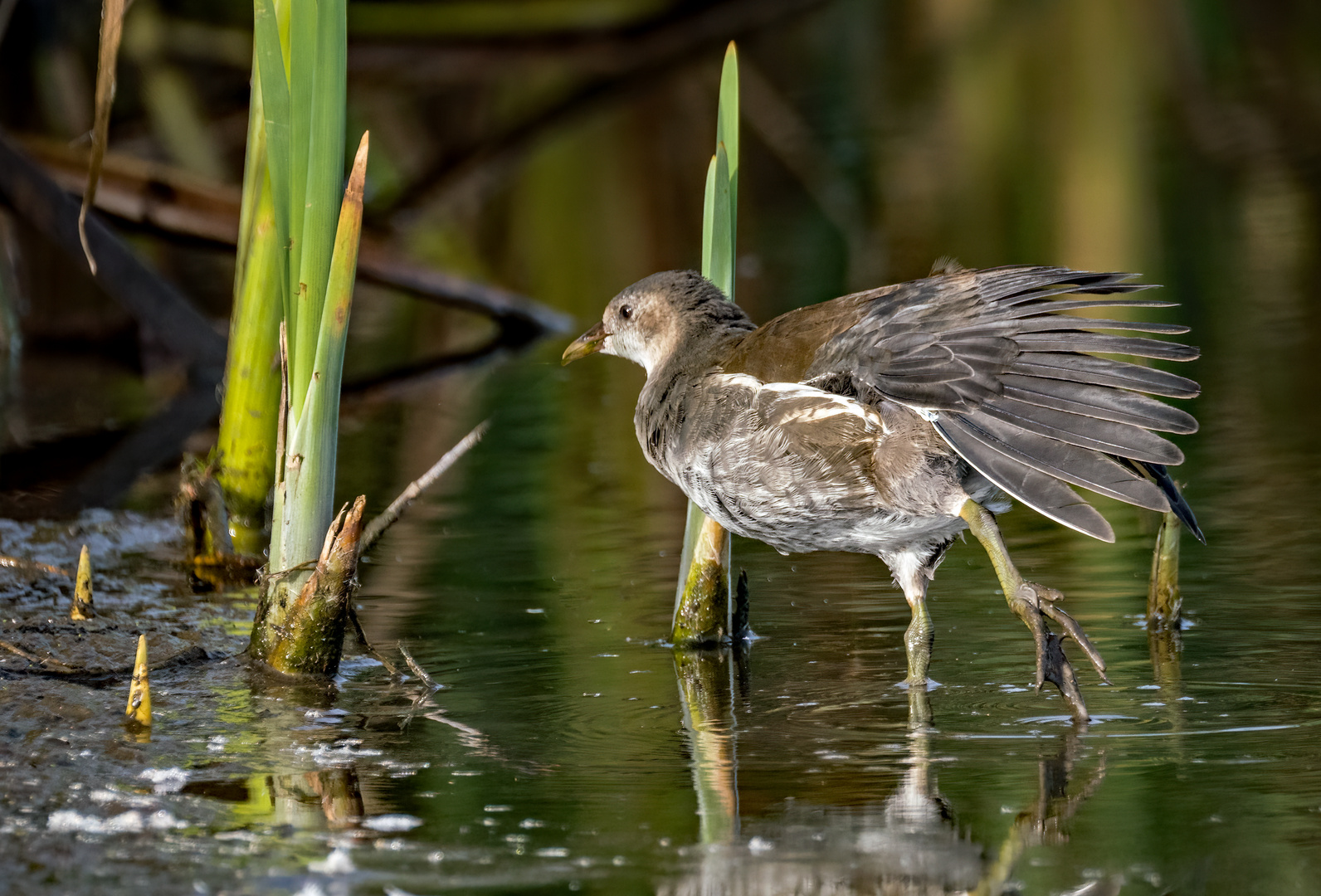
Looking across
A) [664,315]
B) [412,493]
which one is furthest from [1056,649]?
[664,315]

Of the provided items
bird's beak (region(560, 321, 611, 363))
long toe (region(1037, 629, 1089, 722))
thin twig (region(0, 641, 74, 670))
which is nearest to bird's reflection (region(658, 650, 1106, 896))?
long toe (region(1037, 629, 1089, 722))

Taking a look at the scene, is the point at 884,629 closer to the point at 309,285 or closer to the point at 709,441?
the point at 709,441

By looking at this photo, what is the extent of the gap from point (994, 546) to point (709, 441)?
0.87 metres

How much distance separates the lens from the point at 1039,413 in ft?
14.0

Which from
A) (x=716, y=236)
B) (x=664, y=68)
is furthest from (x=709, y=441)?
(x=664, y=68)

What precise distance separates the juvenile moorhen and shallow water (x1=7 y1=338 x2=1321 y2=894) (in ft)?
1.02

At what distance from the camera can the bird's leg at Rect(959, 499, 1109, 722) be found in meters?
4.25

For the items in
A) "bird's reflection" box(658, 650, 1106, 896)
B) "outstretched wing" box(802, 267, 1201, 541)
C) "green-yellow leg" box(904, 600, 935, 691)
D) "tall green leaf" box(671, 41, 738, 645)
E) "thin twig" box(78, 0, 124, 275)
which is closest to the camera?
"bird's reflection" box(658, 650, 1106, 896)

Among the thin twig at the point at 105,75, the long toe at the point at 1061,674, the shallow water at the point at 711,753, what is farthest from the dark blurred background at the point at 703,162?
the long toe at the point at 1061,674

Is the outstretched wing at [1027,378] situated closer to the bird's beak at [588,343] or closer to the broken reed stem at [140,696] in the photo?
the bird's beak at [588,343]

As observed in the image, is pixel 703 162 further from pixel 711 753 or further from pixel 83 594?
pixel 711 753

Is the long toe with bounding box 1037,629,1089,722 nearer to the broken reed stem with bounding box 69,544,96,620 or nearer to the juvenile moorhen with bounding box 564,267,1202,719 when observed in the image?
the juvenile moorhen with bounding box 564,267,1202,719

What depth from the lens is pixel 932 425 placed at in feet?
14.5

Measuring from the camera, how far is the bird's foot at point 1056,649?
4.25m
